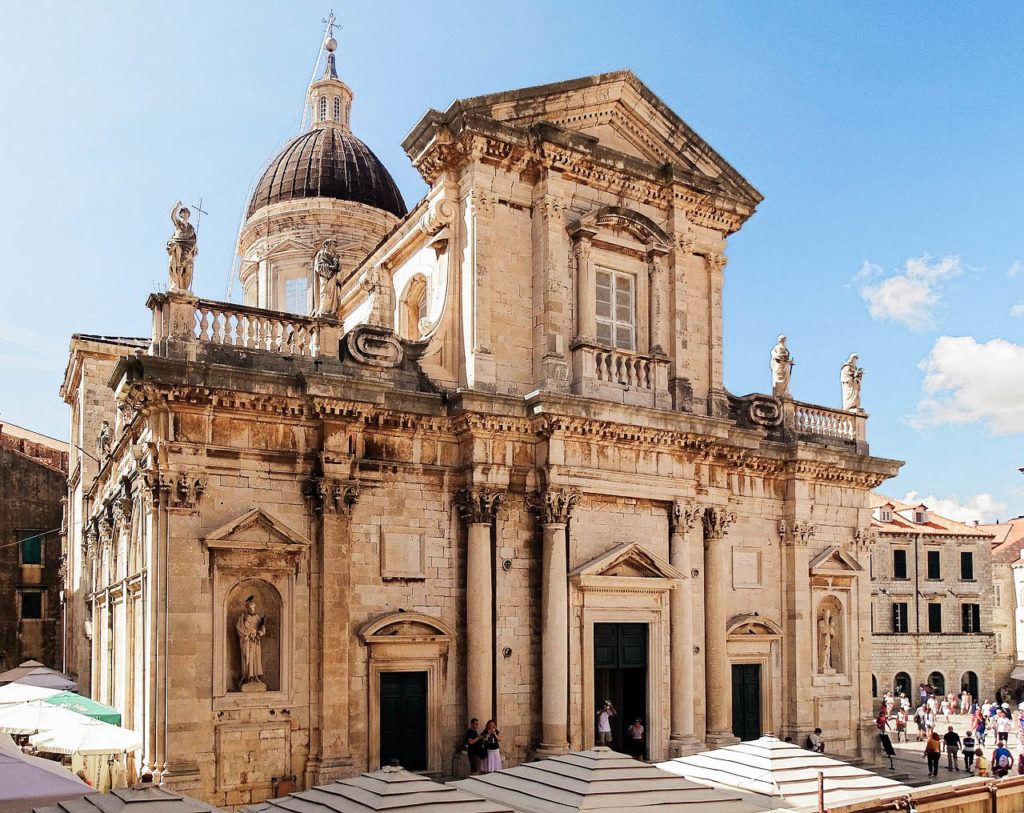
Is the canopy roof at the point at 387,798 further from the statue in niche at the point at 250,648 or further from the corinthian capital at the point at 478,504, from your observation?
the corinthian capital at the point at 478,504

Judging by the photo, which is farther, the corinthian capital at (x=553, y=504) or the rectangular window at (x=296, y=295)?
the rectangular window at (x=296, y=295)

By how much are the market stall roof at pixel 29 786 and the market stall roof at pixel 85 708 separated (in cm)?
573

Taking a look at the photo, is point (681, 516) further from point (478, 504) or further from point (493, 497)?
point (478, 504)

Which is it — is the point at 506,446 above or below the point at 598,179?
below

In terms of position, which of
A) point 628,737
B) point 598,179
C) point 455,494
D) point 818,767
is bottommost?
point 628,737

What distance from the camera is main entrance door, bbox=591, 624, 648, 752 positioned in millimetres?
17891

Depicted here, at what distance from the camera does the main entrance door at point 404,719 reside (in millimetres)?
15984

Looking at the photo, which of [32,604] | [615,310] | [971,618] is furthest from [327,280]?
[971,618]

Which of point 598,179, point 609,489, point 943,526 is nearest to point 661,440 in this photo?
point 609,489

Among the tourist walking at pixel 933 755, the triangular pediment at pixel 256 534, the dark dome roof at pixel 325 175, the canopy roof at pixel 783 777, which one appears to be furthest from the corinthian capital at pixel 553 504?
the dark dome roof at pixel 325 175

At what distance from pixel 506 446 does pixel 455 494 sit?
3.96ft

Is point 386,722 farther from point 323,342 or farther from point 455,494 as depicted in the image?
point 323,342

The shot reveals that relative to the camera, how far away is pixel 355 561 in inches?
627

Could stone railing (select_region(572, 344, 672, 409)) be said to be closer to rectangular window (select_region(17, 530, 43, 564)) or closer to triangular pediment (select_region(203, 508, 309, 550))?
triangular pediment (select_region(203, 508, 309, 550))
